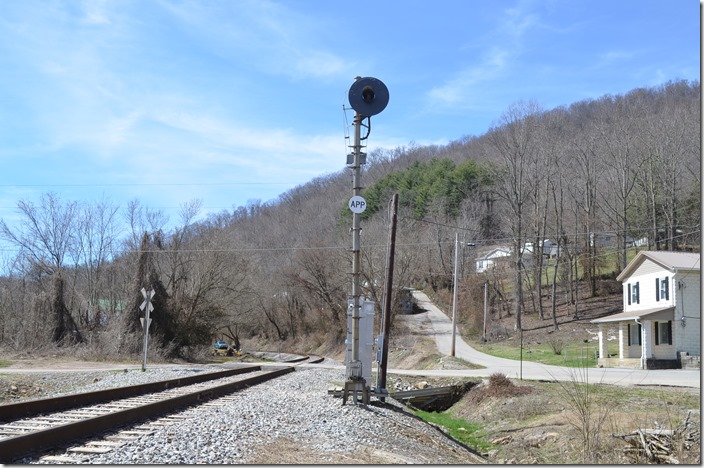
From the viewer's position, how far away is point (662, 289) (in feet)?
120

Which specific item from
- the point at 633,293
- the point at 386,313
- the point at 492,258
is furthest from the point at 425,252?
the point at 386,313

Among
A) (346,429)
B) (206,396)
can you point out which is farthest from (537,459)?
(206,396)

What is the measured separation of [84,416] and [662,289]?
33.0 metres

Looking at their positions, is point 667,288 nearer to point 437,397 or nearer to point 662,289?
point 662,289

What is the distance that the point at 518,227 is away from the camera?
205 ft

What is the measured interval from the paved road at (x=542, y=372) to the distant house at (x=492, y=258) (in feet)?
31.9

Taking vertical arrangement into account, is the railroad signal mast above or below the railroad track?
above

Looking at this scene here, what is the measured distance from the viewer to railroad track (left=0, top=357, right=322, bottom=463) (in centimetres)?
841

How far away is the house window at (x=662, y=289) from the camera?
35.9 m

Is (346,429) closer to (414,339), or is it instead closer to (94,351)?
(94,351)

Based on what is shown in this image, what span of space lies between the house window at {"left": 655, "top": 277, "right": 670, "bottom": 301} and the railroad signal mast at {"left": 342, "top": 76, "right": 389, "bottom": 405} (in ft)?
88.0

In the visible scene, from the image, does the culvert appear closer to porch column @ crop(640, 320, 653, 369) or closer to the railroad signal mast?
the railroad signal mast

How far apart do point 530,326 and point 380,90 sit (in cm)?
4935

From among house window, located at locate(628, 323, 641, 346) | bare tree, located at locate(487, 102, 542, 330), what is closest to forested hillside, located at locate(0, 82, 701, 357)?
bare tree, located at locate(487, 102, 542, 330)
